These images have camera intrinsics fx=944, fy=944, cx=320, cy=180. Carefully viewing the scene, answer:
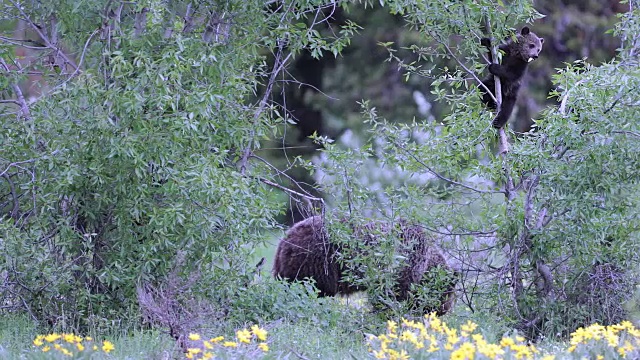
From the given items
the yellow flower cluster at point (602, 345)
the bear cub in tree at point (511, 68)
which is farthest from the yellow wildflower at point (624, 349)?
the bear cub in tree at point (511, 68)

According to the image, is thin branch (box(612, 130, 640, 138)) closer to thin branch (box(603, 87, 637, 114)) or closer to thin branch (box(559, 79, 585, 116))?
thin branch (box(603, 87, 637, 114))

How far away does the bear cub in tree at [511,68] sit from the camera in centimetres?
909

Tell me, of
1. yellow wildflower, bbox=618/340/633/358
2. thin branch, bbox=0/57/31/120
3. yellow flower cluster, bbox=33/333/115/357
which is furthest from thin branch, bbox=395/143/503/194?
yellow flower cluster, bbox=33/333/115/357

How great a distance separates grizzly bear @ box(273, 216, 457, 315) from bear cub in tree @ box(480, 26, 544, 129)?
147cm

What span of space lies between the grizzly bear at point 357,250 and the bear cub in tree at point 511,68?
4.81 ft

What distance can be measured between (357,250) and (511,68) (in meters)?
2.36

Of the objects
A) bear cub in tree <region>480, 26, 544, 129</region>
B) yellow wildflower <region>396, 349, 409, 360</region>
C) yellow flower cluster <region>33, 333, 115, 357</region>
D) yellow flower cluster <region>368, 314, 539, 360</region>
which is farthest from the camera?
bear cub in tree <region>480, 26, 544, 129</region>

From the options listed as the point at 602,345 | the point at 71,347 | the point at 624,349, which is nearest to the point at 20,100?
the point at 71,347

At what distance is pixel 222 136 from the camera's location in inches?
313

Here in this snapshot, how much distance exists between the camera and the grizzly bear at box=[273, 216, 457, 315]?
28.6ft

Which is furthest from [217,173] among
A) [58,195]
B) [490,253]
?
[490,253]

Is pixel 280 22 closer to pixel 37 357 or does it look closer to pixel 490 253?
pixel 490 253

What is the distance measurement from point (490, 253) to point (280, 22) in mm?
2792

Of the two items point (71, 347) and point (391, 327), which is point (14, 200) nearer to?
point (71, 347)
